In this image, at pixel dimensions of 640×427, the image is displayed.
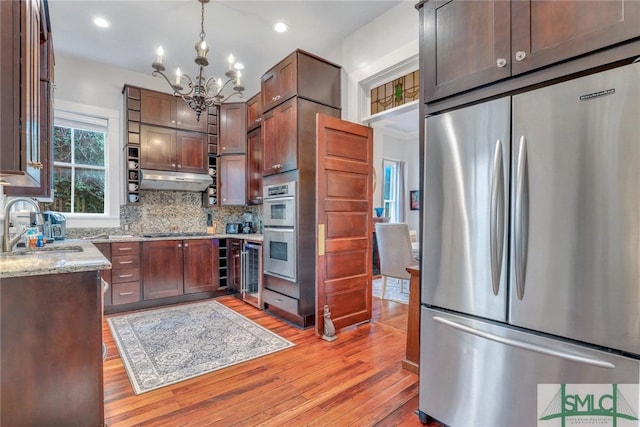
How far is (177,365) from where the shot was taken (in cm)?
249

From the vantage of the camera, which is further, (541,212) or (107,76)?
(107,76)

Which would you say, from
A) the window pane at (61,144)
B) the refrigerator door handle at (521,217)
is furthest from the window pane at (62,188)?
the refrigerator door handle at (521,217)

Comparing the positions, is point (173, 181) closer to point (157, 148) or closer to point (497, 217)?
point (157, 148)

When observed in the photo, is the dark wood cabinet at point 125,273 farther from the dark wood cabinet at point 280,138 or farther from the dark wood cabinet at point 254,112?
the dark wood cabinet at point 254,112

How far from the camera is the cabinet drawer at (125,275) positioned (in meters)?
3.88

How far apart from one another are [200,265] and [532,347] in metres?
4.09

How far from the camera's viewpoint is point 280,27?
3.56 m

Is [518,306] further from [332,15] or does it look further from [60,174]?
[60,174]

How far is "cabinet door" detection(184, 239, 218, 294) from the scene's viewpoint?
4387 millimetres

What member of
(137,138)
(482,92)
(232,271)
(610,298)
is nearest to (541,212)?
(610,298)

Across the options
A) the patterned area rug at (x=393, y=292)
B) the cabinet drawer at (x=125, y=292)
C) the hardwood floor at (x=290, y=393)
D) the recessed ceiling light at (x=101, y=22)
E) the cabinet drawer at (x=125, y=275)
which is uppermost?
the recessed ceiling light at (x=101, y=22)

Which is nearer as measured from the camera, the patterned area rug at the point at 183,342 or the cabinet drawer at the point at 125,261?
the patterned area rug at the point at 183,342

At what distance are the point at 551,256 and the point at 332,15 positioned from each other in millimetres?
3198

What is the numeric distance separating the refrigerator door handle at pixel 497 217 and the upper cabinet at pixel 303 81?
7.63 ft
